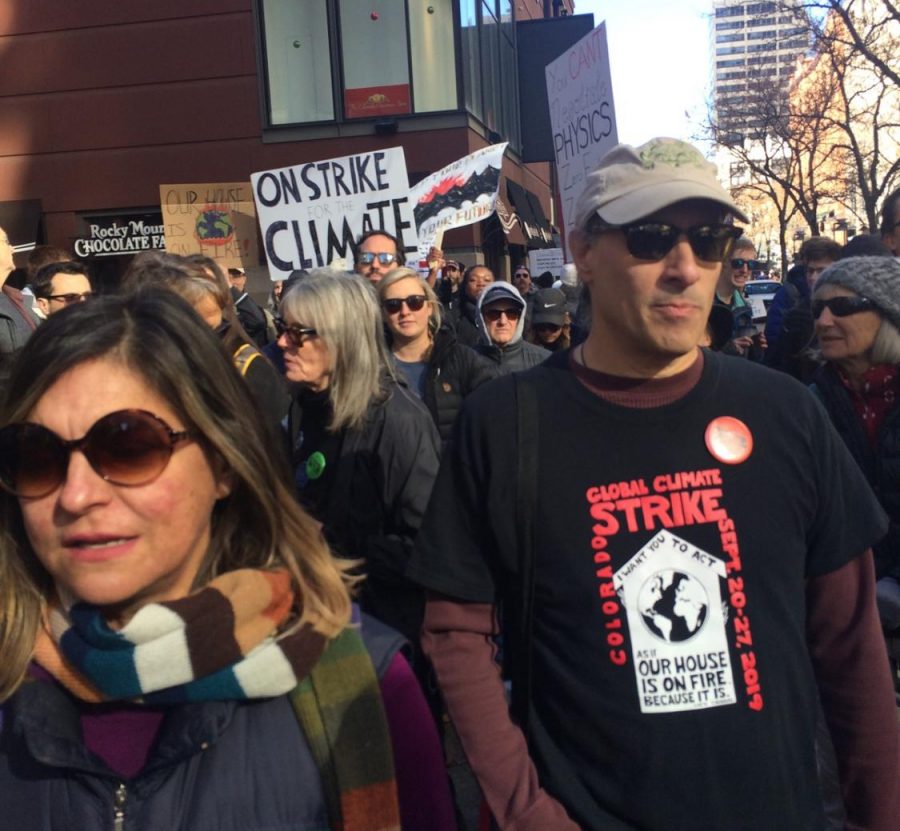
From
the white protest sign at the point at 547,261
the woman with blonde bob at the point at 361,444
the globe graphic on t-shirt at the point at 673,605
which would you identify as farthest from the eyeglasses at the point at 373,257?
the white protest sign at the point at 547,261

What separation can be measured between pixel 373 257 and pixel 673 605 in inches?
204

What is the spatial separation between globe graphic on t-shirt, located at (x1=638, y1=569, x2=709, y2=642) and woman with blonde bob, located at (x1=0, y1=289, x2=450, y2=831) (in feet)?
1.50

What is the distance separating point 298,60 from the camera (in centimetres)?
1731

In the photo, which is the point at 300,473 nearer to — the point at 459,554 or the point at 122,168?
the point at 459,554

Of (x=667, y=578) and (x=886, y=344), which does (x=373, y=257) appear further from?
(x=667, y=578)

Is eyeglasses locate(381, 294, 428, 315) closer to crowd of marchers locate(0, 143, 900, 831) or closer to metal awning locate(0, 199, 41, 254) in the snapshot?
crowd of marchers locate(0, 143, 900, 831)

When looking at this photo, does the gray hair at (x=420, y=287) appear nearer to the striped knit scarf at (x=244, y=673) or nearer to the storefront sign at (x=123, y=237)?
Result: the striped knit scarf at (x=244, y=673)

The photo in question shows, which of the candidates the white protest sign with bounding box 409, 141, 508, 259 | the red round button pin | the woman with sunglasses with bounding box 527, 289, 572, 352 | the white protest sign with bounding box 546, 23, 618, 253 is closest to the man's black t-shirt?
the red round button pin

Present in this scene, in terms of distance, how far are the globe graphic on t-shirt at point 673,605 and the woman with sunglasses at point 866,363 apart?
1693 mm

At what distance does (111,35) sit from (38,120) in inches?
83.4

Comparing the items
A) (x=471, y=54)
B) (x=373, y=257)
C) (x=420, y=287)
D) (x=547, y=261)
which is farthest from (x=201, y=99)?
(x=420, y=287)

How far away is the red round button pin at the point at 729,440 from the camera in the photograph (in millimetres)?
1865

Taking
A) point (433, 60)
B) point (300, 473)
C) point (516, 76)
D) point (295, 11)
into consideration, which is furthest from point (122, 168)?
point (300, 473)

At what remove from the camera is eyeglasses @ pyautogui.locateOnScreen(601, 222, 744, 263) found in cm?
189
